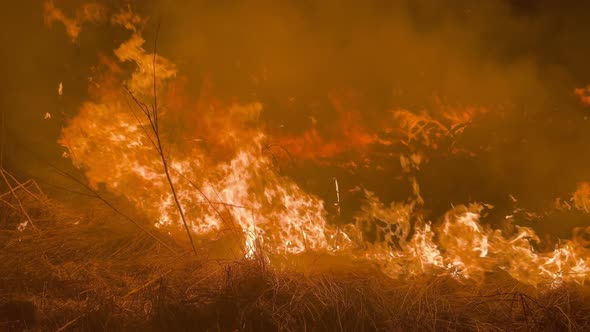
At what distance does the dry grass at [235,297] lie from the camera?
235 centimetres

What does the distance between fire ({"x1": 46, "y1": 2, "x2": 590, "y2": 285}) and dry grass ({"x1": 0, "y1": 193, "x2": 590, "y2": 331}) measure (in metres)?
0.20

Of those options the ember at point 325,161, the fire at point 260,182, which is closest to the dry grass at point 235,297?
the ember at point 325,161

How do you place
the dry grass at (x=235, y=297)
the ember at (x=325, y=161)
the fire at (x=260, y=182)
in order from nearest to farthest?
1. the dry grass at (x=235, y=297)
2. the ember at (x=325, y=161)
3. the fire at (x=260, y=182)

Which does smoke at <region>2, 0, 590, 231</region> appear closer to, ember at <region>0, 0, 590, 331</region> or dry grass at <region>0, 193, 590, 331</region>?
ember at <region>0, 0, 590, 331</region>

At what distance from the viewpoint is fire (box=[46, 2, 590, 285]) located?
3059mm

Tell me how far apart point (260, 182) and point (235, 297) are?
1.14m

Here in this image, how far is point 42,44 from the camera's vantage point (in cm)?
382

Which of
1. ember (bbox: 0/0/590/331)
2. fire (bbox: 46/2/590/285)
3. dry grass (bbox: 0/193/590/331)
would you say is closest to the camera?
dry grass (bbox: 0/193/590/331)

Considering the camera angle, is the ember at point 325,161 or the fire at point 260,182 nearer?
the ember at point 325,161

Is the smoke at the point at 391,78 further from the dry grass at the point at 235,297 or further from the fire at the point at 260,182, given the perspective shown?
the dry grass at the point at 235,297

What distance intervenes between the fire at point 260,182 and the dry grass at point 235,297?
0.20 meters

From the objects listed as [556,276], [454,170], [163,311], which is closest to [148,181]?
[163,311]

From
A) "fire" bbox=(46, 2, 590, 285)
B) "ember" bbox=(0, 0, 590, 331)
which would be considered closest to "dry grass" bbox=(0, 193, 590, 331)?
"ember" bbox=(0, 0, 590, 331)

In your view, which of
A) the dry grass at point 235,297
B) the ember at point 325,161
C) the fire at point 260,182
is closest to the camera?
the dry grass at point 235,297
